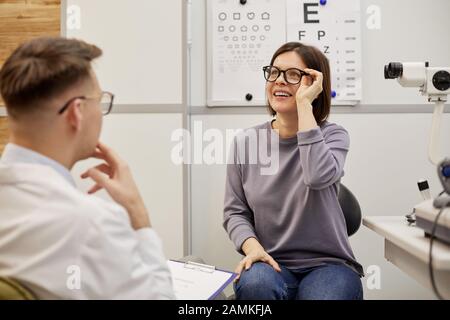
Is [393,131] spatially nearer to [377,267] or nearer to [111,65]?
[377,267]

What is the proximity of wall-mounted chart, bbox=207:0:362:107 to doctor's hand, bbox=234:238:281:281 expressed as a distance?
34.0 inches

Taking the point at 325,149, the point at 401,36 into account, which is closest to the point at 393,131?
the point at 401,36

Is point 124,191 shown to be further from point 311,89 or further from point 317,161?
point 311,89

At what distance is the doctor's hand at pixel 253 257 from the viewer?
1.13m

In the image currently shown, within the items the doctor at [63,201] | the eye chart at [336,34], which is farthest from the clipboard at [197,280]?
the eye chart at [336,34]

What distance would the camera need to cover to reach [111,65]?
1.69 metres

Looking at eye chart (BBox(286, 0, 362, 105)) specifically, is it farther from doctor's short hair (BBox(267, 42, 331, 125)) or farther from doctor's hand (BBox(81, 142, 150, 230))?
doctor's hand (BBox(81, 142, 150, 230))

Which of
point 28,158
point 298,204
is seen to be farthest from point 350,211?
point 28,158

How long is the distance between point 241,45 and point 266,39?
123mm

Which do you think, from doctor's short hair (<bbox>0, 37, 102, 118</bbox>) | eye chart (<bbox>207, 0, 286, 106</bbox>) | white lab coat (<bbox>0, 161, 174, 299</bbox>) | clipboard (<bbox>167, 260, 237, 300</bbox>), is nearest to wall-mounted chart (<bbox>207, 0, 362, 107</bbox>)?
eye chart (<bbox>207, 0, 286, 106</bbox>)

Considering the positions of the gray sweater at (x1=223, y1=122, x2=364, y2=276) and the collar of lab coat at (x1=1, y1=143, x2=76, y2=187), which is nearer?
the collar of lab coat at (x1=1, y1=143, x2=76, y2=187)

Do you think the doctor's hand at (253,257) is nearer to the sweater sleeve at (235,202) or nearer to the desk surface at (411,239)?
the sweater sleeve at (235,202)

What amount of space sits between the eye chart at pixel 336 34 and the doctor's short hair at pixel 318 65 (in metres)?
0.55

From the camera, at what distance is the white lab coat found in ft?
1.90
